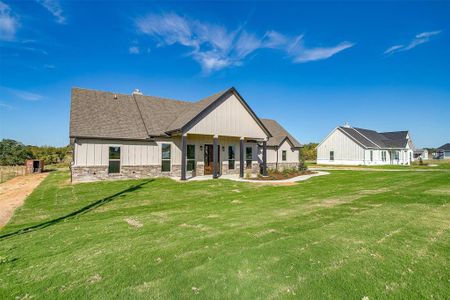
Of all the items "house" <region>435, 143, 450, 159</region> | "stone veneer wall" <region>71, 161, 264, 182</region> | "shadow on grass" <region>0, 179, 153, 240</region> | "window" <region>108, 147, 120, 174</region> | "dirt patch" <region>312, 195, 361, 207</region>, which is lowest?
"shadow on grass" <region>0, 179, 153, 240</region>

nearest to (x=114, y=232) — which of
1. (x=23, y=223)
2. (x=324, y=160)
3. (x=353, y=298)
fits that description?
(x=23, y=223)

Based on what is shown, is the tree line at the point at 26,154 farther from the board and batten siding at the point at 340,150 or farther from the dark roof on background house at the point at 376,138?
the dark roof on background house at the point at 376,138

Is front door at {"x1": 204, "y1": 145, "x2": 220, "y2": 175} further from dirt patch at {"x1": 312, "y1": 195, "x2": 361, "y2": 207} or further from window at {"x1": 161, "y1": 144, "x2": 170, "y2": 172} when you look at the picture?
dirt patch at {"x1": 312, "y1": 195, "x2": 361, "y2": 207}

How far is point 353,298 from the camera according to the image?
10.4ft

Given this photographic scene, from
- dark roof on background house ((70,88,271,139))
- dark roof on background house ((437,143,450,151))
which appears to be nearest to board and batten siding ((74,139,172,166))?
dark roof on background house ((70,88,271,139))

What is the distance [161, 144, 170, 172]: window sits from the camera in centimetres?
1853

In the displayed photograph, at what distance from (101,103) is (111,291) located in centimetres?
1804

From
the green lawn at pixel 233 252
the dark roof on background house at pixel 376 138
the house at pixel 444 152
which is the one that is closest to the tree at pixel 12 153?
the green lawn at pixel 233 252

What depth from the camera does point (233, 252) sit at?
4.61m

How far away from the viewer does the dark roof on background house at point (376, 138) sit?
1500 inches

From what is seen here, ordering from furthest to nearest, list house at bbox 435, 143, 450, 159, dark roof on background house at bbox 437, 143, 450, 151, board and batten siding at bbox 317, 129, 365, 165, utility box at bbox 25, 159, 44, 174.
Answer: dark roof on background house at bbox 437, 143, 450, 151
house at bbox 435, 143, 450, 159
board and batten siding at bbox 317, 129, 365, 165
utility box at bbox 25, 159, 44, 174

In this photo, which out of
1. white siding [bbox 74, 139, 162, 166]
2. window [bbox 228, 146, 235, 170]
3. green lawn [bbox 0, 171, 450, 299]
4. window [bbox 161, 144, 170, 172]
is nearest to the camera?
green lawn [bbox 0, 171, 450, 299]

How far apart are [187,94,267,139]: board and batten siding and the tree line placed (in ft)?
89.6

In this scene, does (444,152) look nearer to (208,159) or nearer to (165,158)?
(208,159)
